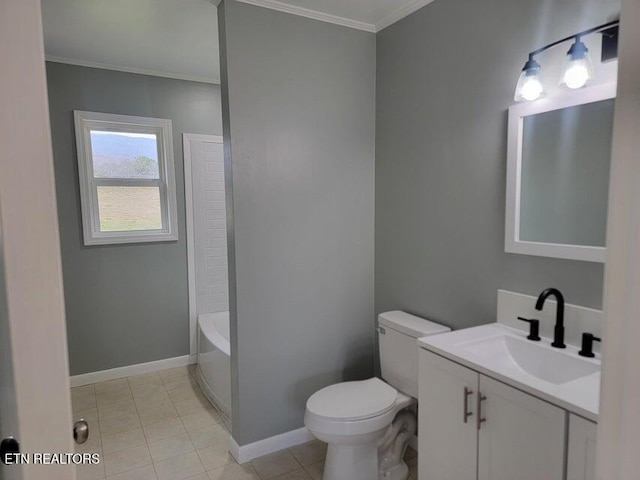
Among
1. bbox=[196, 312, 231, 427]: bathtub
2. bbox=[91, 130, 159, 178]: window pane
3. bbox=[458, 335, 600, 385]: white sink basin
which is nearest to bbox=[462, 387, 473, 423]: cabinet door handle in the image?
bbox=[458, 335, 600, 385]: white sink basin

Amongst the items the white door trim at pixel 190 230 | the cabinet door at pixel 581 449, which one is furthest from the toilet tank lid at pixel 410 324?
the white door trim at pixel 190 230

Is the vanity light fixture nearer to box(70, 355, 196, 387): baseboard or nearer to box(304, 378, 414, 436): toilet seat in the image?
box(304, 378, 414, 436): toilet seat

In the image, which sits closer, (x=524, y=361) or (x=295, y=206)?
(x=524, y=361)

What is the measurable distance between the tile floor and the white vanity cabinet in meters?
0.76

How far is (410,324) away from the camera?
2182 millimetres

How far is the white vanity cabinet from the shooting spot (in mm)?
1199

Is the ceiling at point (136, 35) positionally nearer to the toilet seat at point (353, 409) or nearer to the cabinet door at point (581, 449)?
the toilet seat at point (353, 409)

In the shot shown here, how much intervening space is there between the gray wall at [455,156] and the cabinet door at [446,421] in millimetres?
514

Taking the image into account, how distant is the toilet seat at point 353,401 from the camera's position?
1925 millimetres

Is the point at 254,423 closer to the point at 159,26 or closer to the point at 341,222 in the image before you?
the point at 341,222

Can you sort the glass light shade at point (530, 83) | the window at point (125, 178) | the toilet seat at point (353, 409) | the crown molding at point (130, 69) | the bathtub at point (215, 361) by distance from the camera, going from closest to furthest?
the glass light shade at point (530, 83), the toilet seat at point (353, 409), the bathtub at point (215, 361), the crown molding at point (130, 69), the window at point (125, 178)

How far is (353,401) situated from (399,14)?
217 cm

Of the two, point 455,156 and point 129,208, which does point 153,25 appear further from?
point 455,156

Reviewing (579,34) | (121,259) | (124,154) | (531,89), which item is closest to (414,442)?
(531,89)
